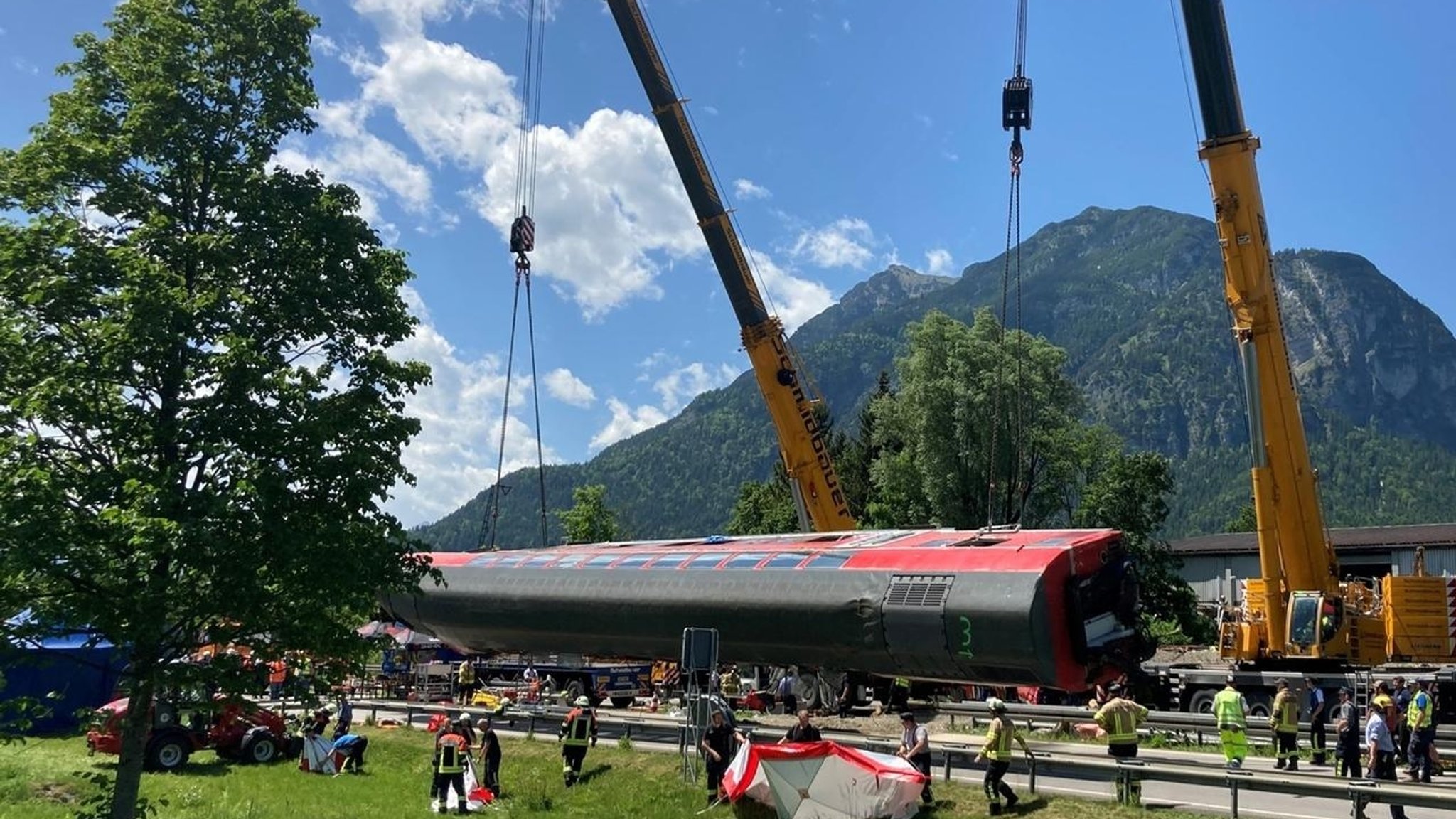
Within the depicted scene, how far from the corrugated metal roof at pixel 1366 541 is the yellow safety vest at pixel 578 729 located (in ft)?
147

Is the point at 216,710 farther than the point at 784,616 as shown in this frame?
No

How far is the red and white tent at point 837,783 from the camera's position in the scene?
1697cm

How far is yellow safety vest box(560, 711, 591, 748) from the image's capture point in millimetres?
22719

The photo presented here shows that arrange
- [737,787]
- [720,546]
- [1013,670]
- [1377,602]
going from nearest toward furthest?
[737,787] < [1013,670] < [1377,602] < [720,546]

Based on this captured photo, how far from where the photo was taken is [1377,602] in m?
27.5

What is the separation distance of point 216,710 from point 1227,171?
2483 centimetres

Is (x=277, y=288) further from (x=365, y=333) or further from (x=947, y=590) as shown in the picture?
(x=947, y=590)

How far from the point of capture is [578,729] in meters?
22.7

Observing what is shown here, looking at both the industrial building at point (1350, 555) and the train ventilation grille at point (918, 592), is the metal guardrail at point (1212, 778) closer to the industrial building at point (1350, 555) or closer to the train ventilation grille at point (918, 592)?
the train ventilation grille at point (918, 592)

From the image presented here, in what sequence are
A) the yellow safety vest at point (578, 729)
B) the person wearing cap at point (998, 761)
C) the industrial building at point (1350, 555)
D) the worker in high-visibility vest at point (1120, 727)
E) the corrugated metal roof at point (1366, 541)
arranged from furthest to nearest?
the corrugated metal roof at point (1366, 541) < the industrial building at point (1350, 555) < the yellow safety vest at point (578, 729) < the worker in high-visibility vest at point (1120, 727) < the person wearing cap at point (998, 761)

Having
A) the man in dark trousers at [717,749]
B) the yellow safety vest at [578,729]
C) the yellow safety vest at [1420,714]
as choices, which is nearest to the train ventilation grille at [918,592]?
the man in dark trousers at [717,749]

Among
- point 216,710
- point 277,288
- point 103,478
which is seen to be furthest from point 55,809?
point 277,288

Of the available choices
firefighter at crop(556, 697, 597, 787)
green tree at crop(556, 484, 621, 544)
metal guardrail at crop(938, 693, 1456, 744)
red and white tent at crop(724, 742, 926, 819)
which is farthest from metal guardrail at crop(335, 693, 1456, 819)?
green tree at crop(556, 484, 621, 544)

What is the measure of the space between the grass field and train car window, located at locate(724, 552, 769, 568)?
5.25 meters
